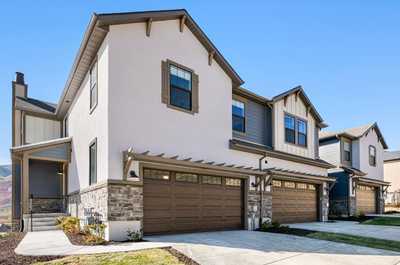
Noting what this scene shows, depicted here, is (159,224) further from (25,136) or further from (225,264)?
(25,136)

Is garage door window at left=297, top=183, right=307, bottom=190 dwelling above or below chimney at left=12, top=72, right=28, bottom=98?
below

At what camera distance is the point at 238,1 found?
1262cm

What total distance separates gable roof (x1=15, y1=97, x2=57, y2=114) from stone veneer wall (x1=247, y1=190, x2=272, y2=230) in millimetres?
14285

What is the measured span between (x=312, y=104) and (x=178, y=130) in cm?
1104

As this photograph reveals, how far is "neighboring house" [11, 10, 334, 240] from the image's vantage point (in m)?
10.9

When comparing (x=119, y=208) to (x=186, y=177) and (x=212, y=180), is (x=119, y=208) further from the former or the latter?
(x=212, y=180)

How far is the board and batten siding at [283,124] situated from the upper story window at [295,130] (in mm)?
255

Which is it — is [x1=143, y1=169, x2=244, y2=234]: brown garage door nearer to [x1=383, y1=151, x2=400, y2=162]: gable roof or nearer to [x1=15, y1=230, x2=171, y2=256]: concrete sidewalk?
[x1=15, y1=230, x2=171, y2=256]: concrete sidewalk

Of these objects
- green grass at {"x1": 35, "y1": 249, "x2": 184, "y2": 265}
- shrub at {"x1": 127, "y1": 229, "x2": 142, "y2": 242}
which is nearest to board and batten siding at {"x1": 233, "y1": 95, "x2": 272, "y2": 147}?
shrub at {"x1": 127, "y1": 229, "x2": 142, "y2": 242}

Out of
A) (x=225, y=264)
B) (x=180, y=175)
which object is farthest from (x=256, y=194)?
(x=225, y=264)

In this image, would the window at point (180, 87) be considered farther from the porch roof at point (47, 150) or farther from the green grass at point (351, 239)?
the porch roof at point (47, 150)

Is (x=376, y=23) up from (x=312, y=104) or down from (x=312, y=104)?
up

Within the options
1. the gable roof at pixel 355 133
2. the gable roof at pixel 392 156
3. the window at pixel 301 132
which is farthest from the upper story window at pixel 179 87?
→ the gable roof at pixel 392 156

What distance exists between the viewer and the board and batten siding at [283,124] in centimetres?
1775
